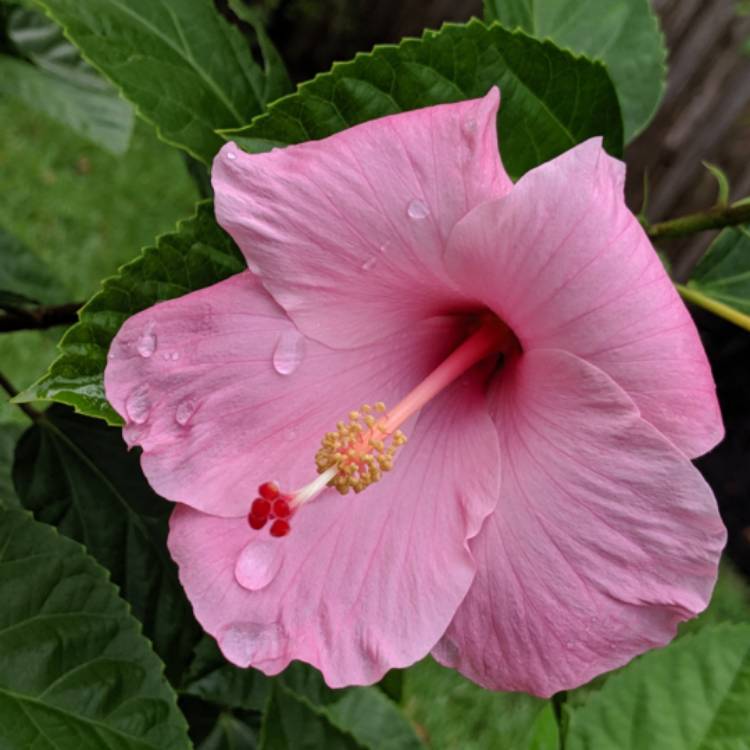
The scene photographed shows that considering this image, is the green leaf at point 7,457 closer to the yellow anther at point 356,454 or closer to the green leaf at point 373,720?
the green leaf at point 373,720

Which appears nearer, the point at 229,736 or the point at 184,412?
the point at 184,412

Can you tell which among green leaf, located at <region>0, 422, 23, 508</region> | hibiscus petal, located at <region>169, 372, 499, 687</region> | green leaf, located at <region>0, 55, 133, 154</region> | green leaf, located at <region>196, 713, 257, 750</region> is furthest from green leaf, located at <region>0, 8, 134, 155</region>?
hibiscus petal, located at <region>169, 372, 499, 687</region>

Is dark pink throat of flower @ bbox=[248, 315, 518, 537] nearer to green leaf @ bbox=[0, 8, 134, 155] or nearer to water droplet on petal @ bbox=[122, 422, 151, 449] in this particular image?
water droplet on petal @ bbox=[122, 422, 151, 449]

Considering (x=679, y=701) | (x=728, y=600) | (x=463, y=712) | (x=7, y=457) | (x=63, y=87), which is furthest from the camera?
(x=728, y=600)

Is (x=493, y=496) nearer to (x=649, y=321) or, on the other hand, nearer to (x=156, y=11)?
(x=649, y=321)

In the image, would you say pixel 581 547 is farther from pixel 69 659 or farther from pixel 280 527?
pixel 69 659

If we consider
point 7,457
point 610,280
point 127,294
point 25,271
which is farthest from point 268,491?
point 25,271

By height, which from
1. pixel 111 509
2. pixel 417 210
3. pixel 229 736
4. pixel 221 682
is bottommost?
pixel 229 736
